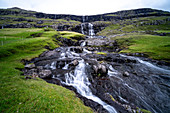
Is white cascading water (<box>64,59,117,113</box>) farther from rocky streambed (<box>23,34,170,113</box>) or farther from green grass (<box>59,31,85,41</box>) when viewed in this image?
green grass (<box>59,31,85,41</box>)

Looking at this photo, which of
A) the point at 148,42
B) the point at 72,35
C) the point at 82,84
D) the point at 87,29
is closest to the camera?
the point at 82,84

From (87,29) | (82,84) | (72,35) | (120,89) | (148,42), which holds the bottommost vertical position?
(120,89)

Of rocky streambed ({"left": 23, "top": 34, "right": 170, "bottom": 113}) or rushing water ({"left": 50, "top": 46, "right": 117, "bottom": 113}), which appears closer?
rocky streambed ({"left": 23, "top": 34, "right": 170, "bottom": 113})

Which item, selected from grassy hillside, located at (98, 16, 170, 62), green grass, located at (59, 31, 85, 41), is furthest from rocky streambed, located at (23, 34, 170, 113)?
green grass, located at (59, 31, 85, 41)

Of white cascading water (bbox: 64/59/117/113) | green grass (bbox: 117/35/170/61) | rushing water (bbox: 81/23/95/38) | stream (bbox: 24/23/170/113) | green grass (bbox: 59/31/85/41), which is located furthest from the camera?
rushing water (bbox: 81/23/95/38)

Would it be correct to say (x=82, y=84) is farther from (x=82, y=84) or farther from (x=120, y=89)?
(x=120, y=89)

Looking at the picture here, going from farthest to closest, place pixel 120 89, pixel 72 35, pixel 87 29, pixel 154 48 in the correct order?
pixel 87 29 → pixel 72 35 → pixel 154 48 → pixel 120 89

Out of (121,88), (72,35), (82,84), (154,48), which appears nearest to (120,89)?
(121,88)

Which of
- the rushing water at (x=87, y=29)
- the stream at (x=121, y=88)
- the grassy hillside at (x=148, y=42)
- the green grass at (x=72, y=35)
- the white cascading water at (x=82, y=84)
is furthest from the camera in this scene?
the rushing water at (x=87, y=29)

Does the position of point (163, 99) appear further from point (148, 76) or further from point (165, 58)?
point (165, 58)

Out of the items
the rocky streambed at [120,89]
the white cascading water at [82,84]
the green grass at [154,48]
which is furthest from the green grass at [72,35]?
the white cascading water at [82,84]

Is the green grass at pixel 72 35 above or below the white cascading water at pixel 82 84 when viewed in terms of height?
above

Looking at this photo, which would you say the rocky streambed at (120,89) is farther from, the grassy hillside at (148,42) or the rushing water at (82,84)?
the grassy hillside at (148,42)

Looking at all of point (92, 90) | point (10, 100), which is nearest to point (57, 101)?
point (10, 100)
